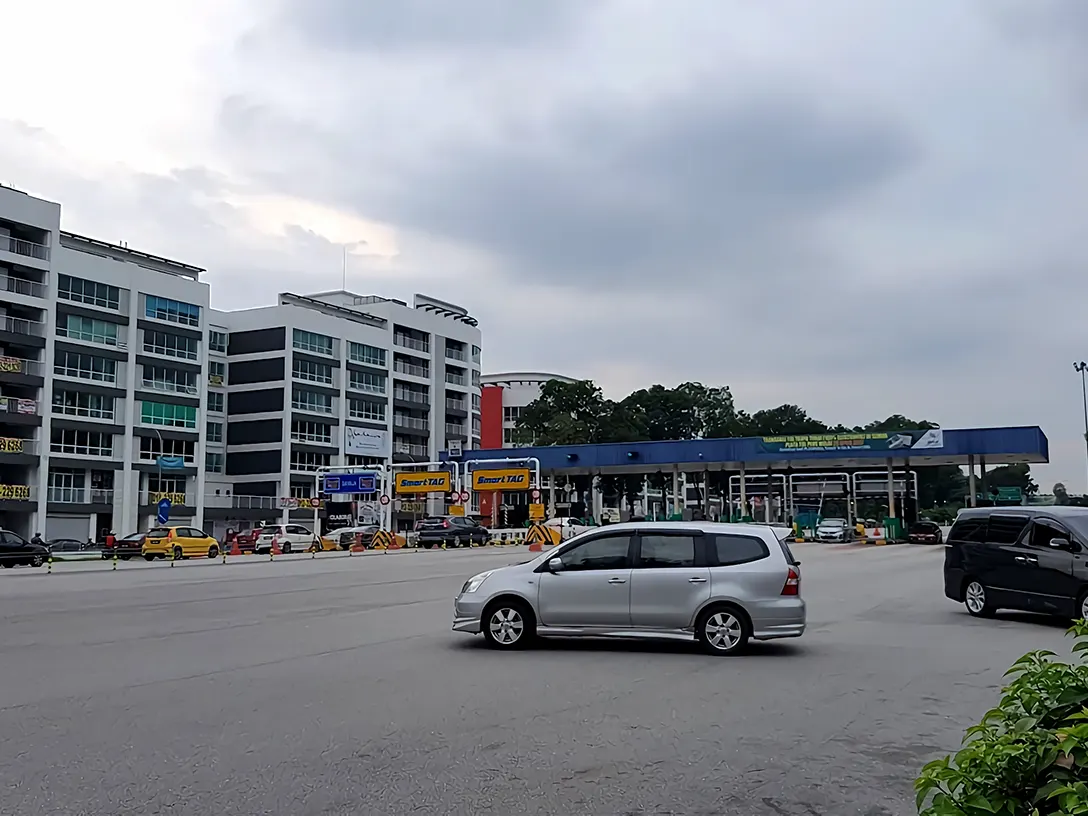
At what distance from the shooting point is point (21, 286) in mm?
64125

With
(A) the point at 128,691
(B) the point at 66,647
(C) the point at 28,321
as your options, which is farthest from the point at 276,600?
(C) the point at 28,321

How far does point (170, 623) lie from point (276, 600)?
4914 millimetres

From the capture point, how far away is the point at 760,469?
242 ft

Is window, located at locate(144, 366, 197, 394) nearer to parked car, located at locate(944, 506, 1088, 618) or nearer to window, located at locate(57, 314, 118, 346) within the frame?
window, located at locate(57, 314, 118, 346)

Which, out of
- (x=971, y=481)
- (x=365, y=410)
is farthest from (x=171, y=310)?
(x=971, y=481)

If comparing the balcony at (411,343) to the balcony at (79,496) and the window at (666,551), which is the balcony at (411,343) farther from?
the window at (666,551)

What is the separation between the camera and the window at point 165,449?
71875mm

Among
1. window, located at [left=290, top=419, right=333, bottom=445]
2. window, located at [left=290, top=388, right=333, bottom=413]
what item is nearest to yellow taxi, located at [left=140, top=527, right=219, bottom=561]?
window, located at [left=290, top=419, right=333, bottom=445]

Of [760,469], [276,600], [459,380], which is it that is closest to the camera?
[276,600]

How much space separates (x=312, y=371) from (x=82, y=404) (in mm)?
21212

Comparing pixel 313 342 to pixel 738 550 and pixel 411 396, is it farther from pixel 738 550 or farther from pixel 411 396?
pixel 738 550

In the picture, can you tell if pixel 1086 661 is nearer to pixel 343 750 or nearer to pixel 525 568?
pixel 343 750

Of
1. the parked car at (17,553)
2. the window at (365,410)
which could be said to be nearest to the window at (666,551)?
the parked car at (17,553)

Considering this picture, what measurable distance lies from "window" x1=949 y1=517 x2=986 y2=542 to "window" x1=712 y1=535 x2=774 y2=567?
6392 mm
